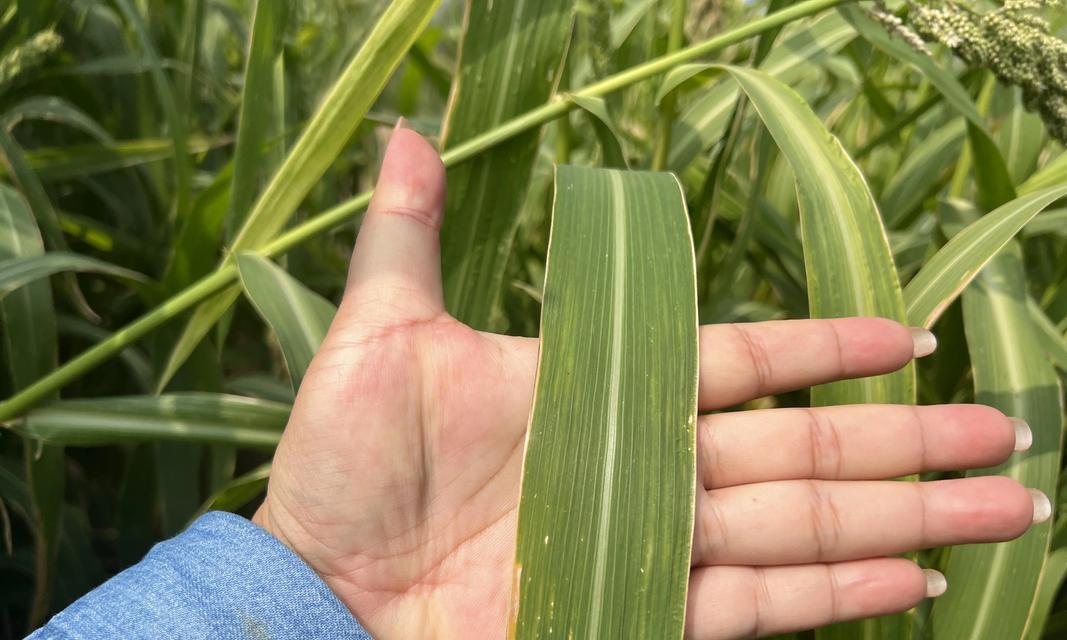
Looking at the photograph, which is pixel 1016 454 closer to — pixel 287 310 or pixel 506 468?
pixel 506 468

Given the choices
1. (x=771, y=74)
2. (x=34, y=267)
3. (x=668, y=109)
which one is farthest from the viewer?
(x=771, y=74)

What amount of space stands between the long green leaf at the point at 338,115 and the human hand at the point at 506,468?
83 millimetres

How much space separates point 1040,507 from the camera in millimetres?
606

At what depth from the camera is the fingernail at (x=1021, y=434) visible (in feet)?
2.05

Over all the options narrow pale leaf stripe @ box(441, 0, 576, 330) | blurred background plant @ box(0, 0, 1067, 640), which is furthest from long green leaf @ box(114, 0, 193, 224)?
narrow pale leaf stripe @ box(441, 0, 576, 330)

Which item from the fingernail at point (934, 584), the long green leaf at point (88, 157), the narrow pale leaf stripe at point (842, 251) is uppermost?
the long green leaf at point (88, 157)

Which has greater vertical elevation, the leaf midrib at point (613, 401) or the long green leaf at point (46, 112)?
the long green leaf at point (46, 112)

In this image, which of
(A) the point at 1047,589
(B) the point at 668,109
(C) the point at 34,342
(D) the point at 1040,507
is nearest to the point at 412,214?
(B) the point at 668,109

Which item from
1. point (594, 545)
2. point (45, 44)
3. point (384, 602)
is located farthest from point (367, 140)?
point (594, 545)

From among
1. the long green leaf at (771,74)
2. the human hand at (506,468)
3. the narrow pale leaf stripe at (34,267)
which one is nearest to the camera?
the human hand at (506,468)

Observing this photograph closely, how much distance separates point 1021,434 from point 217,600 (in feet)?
2.12

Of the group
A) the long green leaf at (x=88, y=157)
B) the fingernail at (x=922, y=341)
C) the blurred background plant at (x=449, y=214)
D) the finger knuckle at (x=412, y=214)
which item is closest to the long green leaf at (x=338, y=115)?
the blurred background plant at (x=449, y=214)

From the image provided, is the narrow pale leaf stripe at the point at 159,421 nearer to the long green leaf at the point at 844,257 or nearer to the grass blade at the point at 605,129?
the grass blade at the point at 605,129

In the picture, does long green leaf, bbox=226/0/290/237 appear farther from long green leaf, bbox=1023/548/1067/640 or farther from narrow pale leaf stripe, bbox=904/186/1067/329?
long green leaf, bbox=1023/548/1067/640
